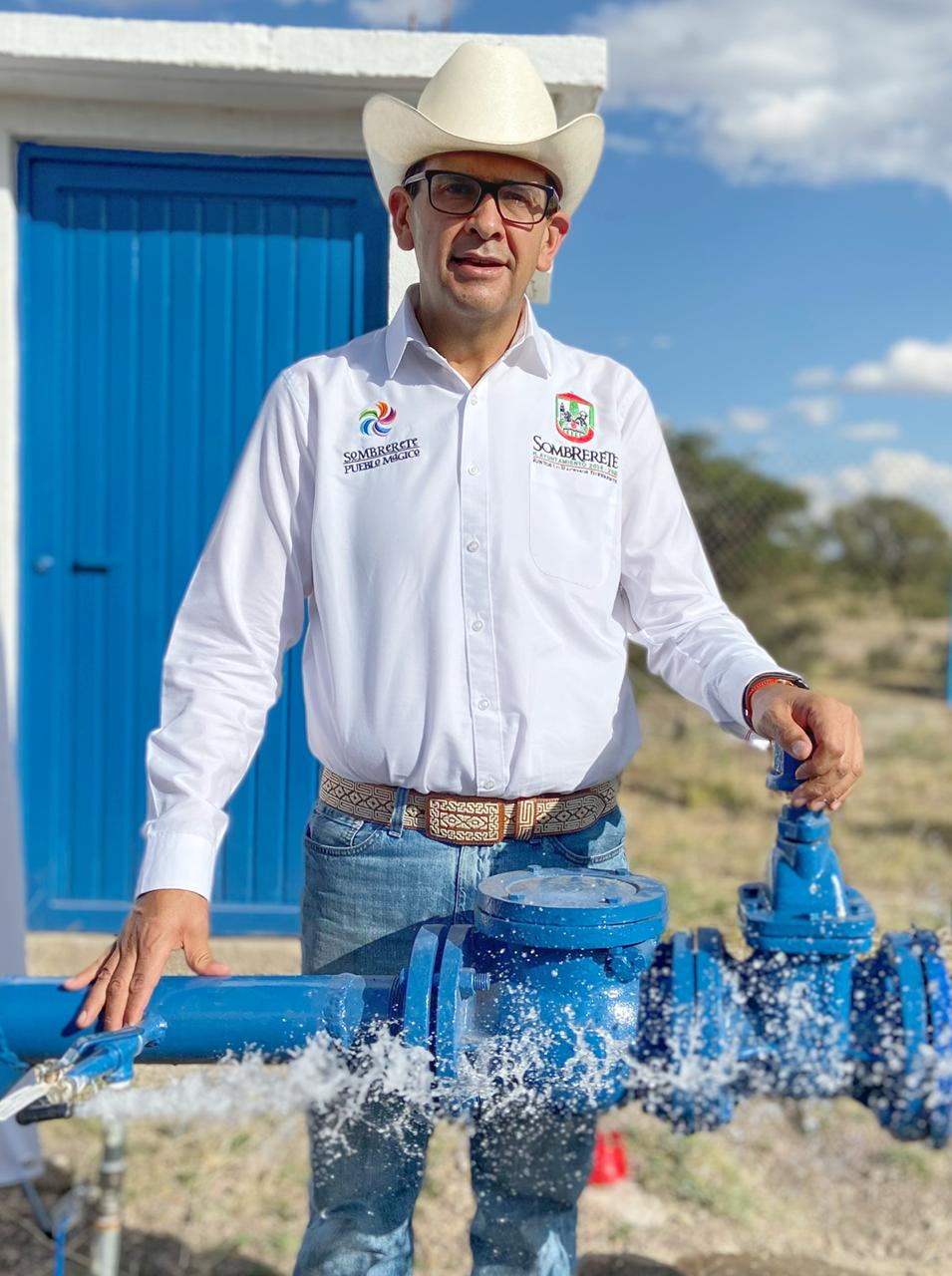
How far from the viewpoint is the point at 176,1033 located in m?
1.47

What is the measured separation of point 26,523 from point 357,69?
70.1 inches

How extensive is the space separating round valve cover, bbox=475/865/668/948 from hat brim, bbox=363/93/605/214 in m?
1.09

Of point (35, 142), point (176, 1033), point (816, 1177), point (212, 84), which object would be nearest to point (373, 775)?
point (176, 1033)

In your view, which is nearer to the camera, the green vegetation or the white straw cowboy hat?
the white straw cowboy hat

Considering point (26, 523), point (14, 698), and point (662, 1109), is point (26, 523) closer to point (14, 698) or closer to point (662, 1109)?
point (14, 698)

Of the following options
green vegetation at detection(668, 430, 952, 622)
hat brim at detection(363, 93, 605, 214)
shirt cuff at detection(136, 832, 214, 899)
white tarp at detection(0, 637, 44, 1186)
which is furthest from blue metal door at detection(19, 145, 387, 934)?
green vegetation at detection(668, 430, 952, 622)

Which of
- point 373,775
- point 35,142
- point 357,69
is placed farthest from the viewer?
point 35,142

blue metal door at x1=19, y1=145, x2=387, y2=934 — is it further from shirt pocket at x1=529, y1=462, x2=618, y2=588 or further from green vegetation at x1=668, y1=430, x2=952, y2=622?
green vegetation at x1=668, y1=430, x2=952, y2=622

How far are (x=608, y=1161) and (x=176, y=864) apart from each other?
79.0 inches

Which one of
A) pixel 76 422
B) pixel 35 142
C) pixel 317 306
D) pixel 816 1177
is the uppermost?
pixel 35 142

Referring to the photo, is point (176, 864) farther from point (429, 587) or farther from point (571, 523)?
point (571, 523)

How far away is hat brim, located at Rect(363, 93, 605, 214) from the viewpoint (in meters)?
1.90

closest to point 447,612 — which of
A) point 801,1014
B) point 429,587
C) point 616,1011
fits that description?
point 429,587

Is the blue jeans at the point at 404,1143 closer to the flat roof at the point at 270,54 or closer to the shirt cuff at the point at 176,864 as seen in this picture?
the shirt cuff at the point at 176,864
